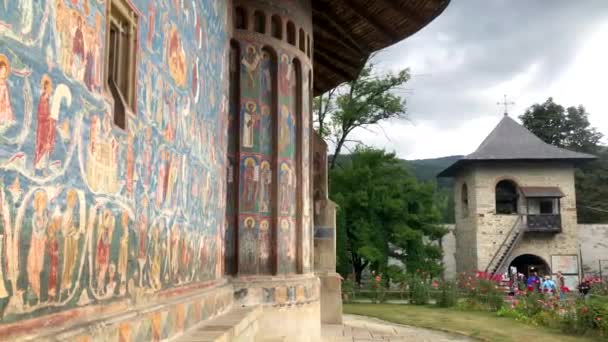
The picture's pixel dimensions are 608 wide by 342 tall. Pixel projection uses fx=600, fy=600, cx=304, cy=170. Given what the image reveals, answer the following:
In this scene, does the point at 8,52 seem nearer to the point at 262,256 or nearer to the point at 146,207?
the point at 146,207

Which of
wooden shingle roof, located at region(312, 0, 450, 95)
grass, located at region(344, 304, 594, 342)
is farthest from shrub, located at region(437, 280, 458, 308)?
wooden shingle roof, located at region(312, 0, 450, 95)

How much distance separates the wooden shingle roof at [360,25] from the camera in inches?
432

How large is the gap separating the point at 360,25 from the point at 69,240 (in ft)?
30.9

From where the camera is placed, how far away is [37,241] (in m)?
3.01

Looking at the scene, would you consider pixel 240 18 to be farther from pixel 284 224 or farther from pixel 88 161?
pixel 88 161

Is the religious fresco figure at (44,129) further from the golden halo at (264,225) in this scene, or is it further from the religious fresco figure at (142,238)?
the golden halo at (264,225)

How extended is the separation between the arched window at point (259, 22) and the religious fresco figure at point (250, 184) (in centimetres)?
208

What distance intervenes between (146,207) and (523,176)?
30580 millimetres

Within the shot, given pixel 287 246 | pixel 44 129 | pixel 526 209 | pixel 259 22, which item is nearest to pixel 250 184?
pixel 287 246

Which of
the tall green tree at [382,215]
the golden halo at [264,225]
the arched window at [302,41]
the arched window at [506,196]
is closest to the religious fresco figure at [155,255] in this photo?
the golden halo at [264,225]

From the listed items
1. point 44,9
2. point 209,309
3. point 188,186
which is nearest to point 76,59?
point 44,9

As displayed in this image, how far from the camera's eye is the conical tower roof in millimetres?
31906

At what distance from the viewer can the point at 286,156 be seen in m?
9.58

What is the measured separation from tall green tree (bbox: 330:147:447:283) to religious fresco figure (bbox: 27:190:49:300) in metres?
21.3
